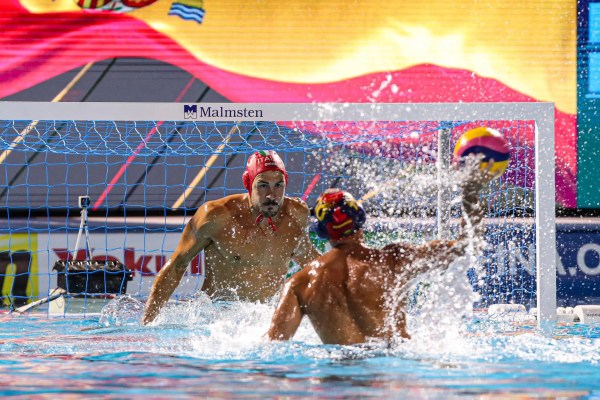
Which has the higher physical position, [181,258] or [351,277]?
[181,258]

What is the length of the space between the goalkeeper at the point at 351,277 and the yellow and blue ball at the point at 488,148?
46 mm

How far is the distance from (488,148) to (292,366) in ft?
4.48

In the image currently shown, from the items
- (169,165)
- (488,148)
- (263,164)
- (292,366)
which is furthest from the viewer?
(169,165)

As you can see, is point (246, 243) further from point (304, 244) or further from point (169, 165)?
point (169, 165)

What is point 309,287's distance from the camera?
14.0 ft

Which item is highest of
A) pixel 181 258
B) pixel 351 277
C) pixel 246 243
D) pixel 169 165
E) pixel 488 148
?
pixel 169 165

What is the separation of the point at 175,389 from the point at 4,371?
100 cm

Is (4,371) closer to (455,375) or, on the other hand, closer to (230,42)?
(455,375)

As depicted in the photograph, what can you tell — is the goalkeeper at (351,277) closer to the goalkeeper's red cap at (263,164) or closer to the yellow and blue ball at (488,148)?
the yellow and blue ball at (488,148)

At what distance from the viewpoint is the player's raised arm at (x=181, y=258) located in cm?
580

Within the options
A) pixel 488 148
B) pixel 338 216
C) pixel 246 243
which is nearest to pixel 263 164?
pixel 246 243

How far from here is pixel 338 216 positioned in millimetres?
4234

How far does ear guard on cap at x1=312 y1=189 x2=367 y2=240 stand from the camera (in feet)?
13.9

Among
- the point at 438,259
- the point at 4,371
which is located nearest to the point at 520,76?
the point at 438,259
